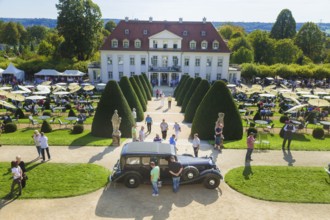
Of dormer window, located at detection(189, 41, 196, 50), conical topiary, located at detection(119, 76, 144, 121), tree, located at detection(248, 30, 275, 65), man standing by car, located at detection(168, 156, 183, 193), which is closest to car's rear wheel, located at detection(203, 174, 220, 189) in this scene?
man standing by car, located at detection(168, 156, 183, 193)

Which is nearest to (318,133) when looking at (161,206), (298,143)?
(298,143)

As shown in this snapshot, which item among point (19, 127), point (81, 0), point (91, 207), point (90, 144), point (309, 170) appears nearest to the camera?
point (91, 207)

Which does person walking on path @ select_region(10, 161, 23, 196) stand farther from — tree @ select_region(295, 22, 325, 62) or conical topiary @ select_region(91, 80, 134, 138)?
tree @ select_region(295, 22, 325, 62)

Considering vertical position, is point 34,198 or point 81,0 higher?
point 81,0

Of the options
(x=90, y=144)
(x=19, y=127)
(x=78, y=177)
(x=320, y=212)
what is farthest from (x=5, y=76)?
(x=320, y=212)

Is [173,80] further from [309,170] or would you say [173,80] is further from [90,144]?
[309,170]

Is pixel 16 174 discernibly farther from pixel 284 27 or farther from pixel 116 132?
pixel 284 27

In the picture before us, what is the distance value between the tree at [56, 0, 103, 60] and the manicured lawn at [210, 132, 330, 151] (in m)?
50.7

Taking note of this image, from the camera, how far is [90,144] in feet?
61.3

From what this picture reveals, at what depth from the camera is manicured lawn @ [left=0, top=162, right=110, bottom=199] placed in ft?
40.6

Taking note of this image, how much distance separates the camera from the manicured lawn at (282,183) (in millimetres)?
12427

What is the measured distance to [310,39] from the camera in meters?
86.2

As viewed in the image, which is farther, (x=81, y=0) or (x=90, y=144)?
(x=81, y=0)

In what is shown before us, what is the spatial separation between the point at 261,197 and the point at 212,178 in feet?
6.88
